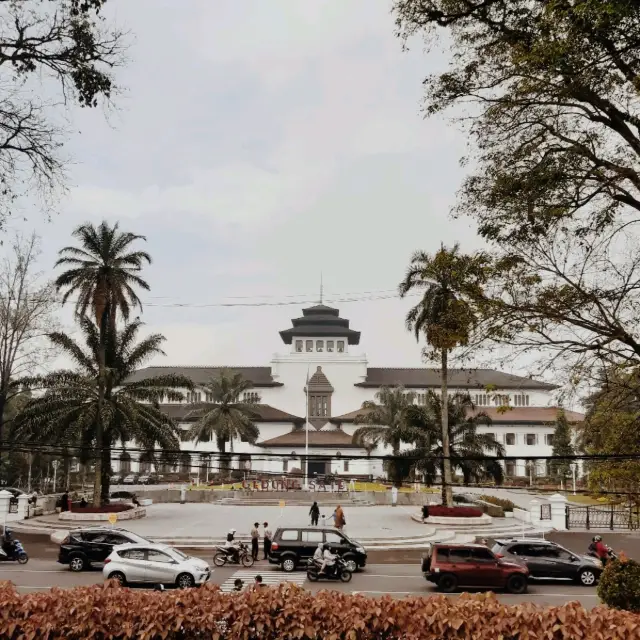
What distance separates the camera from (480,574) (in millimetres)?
18547

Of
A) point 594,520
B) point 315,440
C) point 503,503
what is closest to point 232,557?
point 594,520

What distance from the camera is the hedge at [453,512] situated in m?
34.2

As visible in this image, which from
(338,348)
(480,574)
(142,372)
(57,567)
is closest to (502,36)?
(480,574)

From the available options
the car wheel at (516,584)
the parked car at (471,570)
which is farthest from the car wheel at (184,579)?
the car wheel at (516,584)

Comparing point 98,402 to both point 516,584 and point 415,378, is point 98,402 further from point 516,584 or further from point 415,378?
point 415,378

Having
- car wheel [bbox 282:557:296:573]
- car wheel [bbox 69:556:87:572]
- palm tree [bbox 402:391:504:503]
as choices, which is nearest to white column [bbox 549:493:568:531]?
palm tree [bbox 402:391:504:503]

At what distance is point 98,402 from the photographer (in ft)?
111

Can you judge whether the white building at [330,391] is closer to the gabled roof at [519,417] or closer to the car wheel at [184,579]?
the gabled roof at [519,417]

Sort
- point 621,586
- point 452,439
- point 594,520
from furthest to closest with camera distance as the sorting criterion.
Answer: point 452,439 → point 594,520 → point 621,586

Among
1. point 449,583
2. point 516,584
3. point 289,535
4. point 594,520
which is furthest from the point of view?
point 594,520

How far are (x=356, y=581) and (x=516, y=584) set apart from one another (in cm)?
449

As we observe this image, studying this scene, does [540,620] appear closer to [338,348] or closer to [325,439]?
[325,439]

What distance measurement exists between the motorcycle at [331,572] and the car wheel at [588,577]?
714 centimetres

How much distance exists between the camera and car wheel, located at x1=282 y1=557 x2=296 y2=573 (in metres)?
20.4
